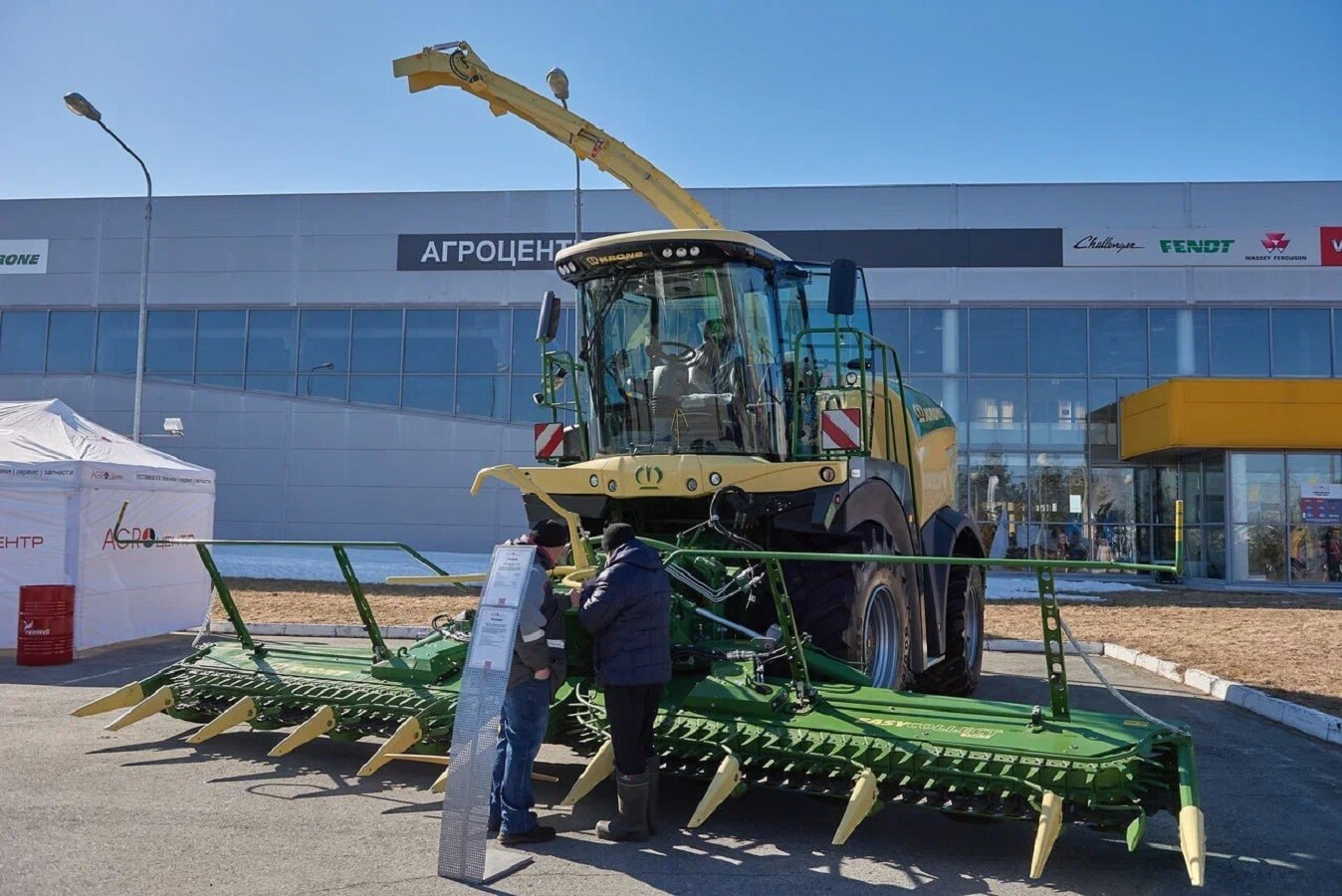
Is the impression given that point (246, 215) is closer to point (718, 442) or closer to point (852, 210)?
point (852, 210)

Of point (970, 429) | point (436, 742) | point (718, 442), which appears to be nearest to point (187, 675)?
point (436, 742)

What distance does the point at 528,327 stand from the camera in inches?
1056

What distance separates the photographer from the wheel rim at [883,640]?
7398 millimetres

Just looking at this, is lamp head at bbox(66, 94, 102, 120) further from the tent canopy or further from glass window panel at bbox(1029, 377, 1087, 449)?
glass window panel at bbox(1029, 377, 1087, 449)

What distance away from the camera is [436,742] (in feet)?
20.1

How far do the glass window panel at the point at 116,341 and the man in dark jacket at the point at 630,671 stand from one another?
26.5m

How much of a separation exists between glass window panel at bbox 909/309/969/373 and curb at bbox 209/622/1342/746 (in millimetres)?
12550

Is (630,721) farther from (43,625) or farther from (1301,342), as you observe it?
(1301,342)

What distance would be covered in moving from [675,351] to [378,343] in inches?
813

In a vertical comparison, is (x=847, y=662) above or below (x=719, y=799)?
above

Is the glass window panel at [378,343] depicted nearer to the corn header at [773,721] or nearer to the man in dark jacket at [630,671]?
the corn header at [773,721]

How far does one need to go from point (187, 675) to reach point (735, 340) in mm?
4447

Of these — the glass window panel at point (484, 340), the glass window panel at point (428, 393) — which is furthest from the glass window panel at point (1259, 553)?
the glass window panel at point (428, 393)

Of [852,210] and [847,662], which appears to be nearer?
[847,662]
